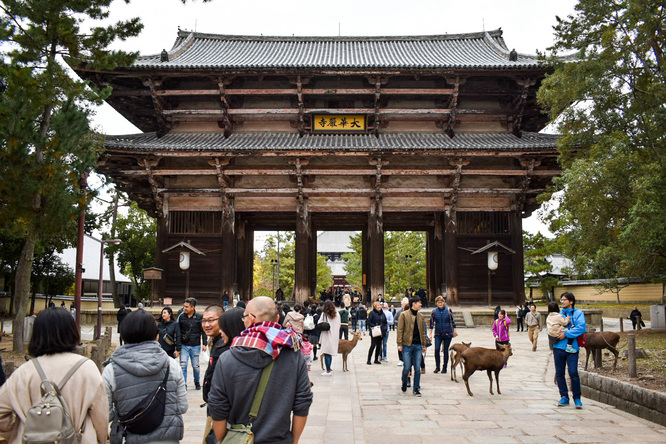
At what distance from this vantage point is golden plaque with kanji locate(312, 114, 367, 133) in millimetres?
22531

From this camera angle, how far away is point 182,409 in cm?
373

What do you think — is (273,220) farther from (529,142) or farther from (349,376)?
(349,376)

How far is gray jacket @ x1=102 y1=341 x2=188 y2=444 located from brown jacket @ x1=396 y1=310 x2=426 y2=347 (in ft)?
19.5

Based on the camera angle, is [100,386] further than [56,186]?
No

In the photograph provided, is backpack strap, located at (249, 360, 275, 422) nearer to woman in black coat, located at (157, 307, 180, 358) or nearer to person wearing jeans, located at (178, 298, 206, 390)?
woman in black coat, located at (157, 307, 180, 358)

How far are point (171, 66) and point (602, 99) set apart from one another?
1536cm

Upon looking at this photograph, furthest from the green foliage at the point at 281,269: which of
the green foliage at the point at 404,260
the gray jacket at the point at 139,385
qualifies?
the gray jacket at the point at 139,385

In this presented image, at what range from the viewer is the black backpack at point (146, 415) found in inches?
137

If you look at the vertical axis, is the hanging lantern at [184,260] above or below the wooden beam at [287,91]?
below

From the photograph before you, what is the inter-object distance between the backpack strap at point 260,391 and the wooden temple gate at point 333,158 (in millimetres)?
17597

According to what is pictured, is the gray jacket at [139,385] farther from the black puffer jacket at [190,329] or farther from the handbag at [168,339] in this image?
the black puffer jacket at [190,329]

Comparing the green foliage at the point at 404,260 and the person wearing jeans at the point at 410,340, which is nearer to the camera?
the person wearing jeans at the point at 410,340

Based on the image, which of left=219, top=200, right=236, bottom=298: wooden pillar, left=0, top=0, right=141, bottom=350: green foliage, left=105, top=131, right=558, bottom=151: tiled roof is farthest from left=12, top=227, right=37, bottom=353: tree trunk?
left=219, top=200, right=236, bottom=298: wooden pillar

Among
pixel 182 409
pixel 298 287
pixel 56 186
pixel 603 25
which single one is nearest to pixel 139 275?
pixel 298 287
